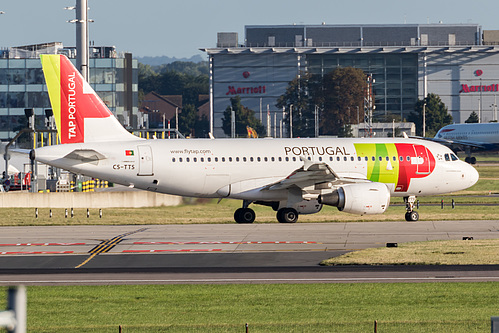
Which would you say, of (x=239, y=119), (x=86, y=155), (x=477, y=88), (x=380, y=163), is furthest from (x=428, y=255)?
(x=477, y=88)

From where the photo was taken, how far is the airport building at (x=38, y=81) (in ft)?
435

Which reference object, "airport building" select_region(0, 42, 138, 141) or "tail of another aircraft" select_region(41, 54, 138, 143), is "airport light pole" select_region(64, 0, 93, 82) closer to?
"tail of another aircraft" select_region(41, 54, 138, 143)

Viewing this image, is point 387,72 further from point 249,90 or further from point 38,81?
point 38,81

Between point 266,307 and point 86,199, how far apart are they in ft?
125

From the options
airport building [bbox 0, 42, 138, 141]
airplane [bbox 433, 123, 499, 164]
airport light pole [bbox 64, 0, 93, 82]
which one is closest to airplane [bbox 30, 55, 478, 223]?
airport light pole [bbox 64, 0, 93, 82]

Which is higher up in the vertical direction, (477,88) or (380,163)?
(477,88)

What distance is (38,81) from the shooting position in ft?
444

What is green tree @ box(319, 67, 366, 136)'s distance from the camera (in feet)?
563

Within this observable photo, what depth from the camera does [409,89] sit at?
195 meters

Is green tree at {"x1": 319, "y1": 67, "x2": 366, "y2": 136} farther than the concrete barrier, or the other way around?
green tree at {"x1": 319, "y1": 67, "x2": 366, "y2": 136}

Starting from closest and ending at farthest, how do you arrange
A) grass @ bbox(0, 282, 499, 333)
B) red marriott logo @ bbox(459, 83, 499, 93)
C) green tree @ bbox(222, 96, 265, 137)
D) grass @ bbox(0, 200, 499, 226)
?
grass @ bbox(0, 282, 499, 333) < grass @ bbox(0, 200, 499, 226) < green tree @ bbox(222, 96, 265, 137) < red marriott logo @ bbox(459, 83, 499, 93)

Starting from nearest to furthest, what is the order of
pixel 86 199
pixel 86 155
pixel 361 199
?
pixel 361 199
pixel 86 155
pixel 86 199

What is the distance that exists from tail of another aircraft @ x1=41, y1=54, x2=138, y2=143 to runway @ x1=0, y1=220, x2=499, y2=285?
428 cm

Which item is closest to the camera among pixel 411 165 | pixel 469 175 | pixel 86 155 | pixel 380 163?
pixel 86 155
